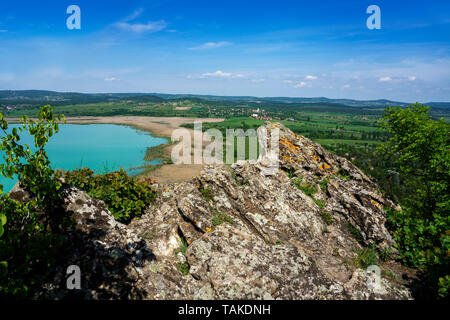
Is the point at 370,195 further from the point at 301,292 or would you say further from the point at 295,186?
the point at 301,292

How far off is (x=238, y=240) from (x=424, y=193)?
1001 centimetres

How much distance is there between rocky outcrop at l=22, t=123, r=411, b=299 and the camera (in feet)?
19.0

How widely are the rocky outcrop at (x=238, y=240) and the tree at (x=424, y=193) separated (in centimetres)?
81

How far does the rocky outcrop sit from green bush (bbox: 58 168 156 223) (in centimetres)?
57

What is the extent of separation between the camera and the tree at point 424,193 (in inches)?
309

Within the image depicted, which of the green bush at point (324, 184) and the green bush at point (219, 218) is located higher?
the green bush at point (324, 184)

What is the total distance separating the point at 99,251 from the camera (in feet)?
18.7

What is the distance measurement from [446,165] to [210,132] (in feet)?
415

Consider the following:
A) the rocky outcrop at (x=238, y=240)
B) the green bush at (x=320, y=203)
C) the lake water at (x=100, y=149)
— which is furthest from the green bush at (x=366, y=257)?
the lake water at (x=100, y=149)

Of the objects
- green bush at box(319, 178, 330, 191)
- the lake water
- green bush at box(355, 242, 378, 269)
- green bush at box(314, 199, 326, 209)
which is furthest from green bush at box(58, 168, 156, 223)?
the lake water

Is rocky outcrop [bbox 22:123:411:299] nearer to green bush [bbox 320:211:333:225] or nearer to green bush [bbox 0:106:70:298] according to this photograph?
green bush [bbox 320:211:333:225]

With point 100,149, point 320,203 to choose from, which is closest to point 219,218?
point 320,203

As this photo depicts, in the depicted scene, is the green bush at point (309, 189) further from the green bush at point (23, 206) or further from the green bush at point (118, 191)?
the green bush at point (23, 206)
